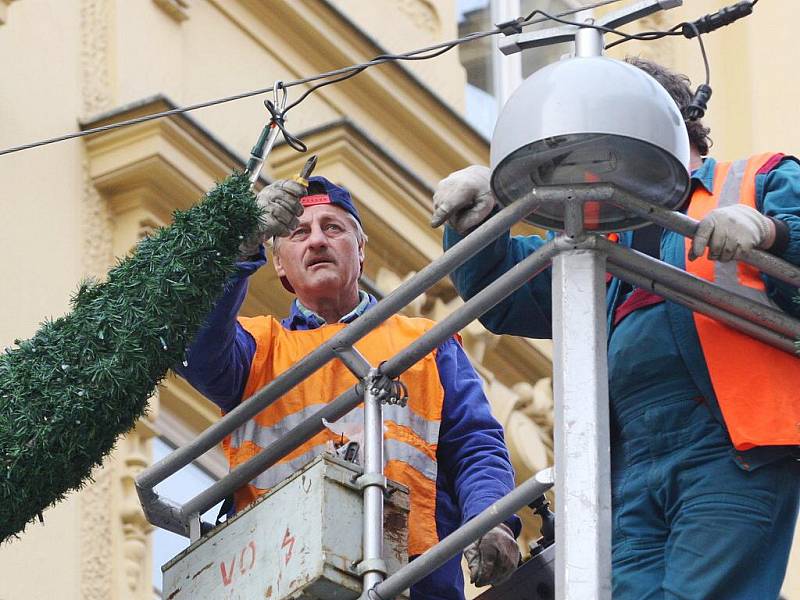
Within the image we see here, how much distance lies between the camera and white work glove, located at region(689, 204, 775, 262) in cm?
579

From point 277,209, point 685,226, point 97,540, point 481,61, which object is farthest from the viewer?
point 481,61

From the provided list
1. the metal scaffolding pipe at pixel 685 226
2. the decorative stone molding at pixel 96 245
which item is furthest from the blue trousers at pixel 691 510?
the decorative stone molding at pixel 96 245

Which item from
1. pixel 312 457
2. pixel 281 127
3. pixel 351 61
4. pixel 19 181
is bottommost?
pixel 312 457

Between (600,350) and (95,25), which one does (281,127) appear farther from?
(95,25)

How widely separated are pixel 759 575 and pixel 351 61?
5.54 meters

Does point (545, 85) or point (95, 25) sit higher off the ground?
point (95, 25)

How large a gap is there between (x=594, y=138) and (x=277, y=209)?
1.02 metres

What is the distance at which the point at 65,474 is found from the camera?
618 cm

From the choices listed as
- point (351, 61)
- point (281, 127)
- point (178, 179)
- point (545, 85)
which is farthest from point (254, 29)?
point (545, 85)

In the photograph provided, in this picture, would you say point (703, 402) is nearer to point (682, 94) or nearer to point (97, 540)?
point (682, 94)

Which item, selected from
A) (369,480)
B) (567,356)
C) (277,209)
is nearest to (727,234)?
(567,356)

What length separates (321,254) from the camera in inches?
280

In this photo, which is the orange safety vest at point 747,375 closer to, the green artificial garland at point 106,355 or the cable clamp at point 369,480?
the cable clamp at point 369,480

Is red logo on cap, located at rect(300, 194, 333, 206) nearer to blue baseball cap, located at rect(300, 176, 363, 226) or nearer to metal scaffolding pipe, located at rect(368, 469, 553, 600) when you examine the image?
blue baseball cap, located at rect(300, 176, 363, 226)
